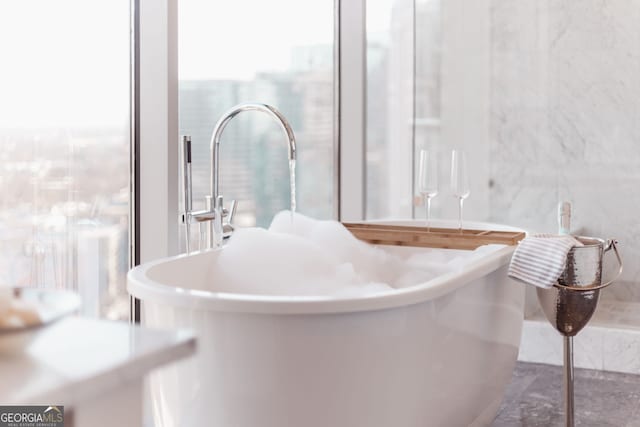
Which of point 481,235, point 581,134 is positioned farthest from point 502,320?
point 581,134

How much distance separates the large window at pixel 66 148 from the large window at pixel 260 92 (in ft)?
1.15

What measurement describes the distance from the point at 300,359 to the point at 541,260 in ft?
3.38

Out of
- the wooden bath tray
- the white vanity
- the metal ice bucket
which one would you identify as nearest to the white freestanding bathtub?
the metal ice bucket

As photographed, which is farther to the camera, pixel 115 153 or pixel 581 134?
pixel 581 134

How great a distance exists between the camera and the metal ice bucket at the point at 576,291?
249cm

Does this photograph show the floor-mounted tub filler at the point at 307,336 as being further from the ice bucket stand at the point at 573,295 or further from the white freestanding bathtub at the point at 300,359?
the ice bucket stand at the point at 573,295

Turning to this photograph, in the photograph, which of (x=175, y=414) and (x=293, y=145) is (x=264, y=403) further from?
(x=293, y=145)

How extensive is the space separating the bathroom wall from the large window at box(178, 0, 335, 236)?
3.05 feet

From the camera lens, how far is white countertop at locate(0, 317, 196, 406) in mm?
665

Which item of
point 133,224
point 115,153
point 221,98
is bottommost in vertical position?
point 133,224

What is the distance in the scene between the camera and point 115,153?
8.63ft

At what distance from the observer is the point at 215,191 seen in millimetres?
2574

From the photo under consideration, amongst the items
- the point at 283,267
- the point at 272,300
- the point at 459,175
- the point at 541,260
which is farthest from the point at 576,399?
the point at 272,300

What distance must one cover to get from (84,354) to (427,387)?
1454 millimetres
